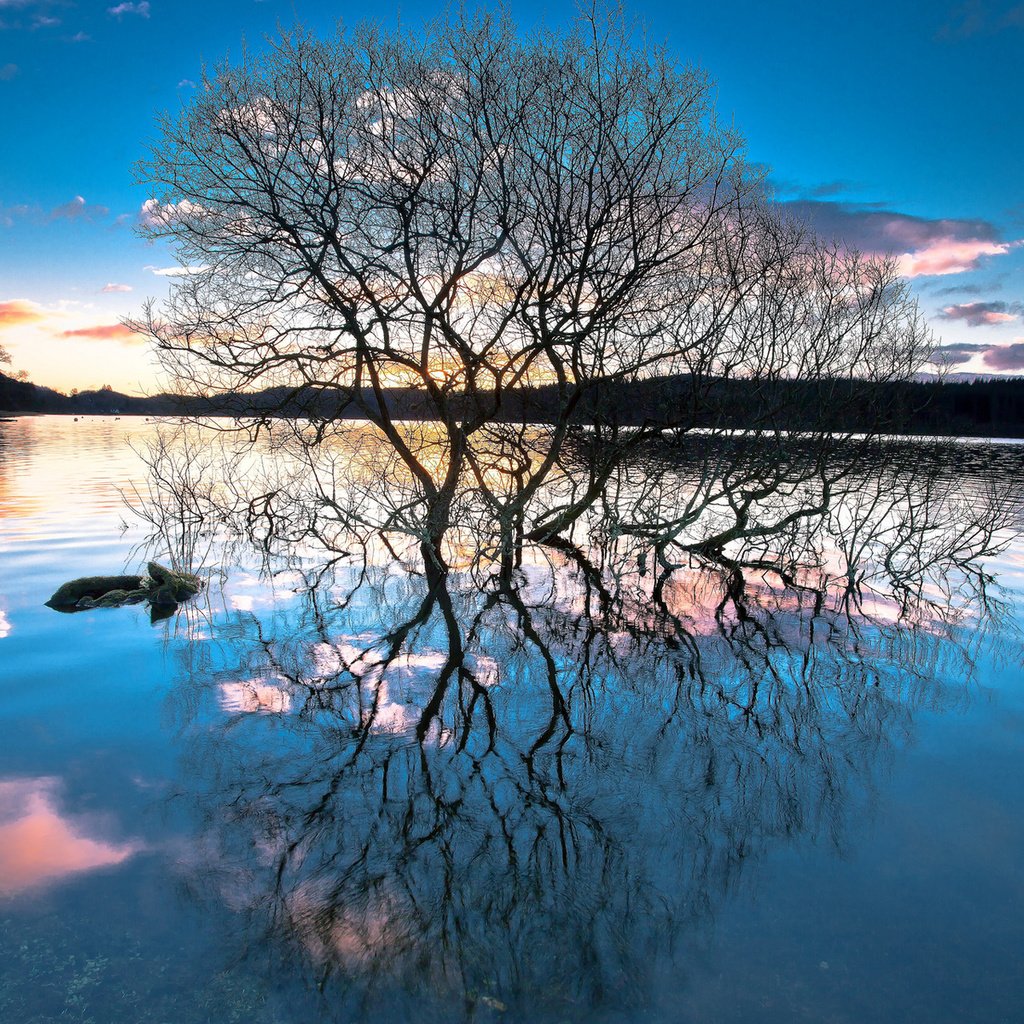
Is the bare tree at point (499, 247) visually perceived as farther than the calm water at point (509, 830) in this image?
Yes

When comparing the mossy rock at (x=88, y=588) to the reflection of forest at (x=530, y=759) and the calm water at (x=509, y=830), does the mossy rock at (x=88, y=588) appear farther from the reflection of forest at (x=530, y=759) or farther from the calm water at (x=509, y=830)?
the reflection of forest at (x=530, y=759)

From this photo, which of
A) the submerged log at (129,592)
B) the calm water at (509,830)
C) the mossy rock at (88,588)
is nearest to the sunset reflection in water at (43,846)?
the calm water at (509,830)

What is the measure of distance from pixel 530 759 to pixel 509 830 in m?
1.18

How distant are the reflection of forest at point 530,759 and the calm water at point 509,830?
0.09 ft

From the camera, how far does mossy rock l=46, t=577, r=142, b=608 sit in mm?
11703

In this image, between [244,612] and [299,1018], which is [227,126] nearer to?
[244,612]

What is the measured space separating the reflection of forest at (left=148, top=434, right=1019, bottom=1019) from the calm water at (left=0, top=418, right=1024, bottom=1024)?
0.09 feet

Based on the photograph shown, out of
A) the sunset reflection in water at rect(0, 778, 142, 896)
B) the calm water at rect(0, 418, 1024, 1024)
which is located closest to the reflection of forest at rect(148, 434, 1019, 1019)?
the calm water at rect(0, 418, 1024, 1024)

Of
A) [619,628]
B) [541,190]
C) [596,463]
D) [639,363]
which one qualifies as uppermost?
[541,190]

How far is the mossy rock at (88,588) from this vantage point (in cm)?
1170

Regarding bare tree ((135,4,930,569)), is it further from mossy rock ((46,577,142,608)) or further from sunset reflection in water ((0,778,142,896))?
sunset reflection in water ((0,778,142,896))

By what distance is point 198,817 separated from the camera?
538cm

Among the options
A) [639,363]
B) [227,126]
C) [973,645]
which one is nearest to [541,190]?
[639,363]

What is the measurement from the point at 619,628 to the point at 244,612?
18.2 ft
